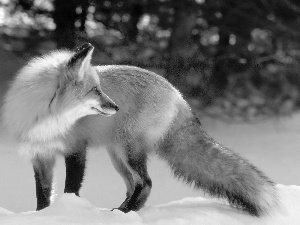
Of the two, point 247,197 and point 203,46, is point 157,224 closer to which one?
point 247,197

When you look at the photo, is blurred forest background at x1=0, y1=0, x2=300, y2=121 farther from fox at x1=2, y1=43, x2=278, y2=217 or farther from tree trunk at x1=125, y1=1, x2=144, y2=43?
fox at x1=2, y1=43, x2=278, y2=217

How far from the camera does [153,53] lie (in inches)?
337

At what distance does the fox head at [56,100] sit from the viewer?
3.44 meters

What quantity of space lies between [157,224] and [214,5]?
584 cm

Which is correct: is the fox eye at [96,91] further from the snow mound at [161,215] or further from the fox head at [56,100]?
the snow mound at [161,215]

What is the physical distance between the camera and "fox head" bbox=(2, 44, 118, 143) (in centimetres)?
344

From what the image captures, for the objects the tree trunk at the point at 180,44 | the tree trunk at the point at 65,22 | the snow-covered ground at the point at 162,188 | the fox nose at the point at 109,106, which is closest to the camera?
the snow-covered ground at the point at 162,188

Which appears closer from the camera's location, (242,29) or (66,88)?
(66,88)

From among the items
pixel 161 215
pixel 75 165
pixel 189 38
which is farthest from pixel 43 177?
pixel 189 38

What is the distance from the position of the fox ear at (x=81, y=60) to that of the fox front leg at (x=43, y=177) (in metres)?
0.67

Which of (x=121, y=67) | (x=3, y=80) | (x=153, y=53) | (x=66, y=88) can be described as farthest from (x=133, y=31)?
(x=66, y=88)

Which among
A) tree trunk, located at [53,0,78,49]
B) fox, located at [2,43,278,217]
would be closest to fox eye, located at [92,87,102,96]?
fox, located at [2,43,278,217]

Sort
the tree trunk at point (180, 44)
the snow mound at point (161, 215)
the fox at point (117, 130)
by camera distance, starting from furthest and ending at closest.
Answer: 1. the tree trunk at point (180, 44)
2. the fox at point (117, 130)
3. the snow mound at point (161, 215)

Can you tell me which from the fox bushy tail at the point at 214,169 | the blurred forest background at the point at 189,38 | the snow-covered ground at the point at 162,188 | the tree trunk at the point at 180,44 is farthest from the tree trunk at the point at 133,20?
the fox bushy tail at the point at 214,169
